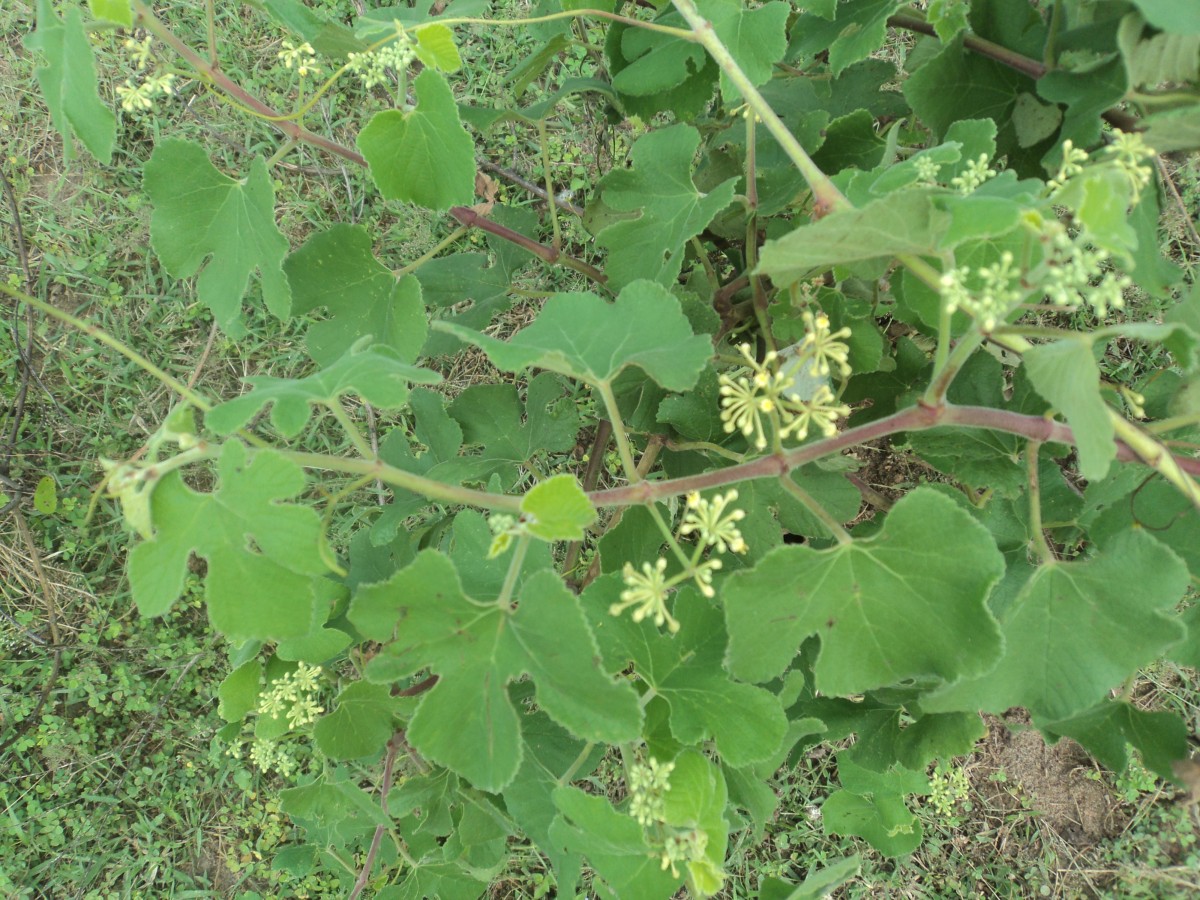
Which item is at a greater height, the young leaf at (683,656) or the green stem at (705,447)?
the green stem at (705,447)

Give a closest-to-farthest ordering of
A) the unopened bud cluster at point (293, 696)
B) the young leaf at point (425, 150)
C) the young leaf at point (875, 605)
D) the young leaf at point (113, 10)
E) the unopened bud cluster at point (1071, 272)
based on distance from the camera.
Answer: the unopened bud cluster at point (1071, 272) → the young leaf at point (875, 605) → the young leaf at point (113, 10) → the young leaf at point (425, 150) → the unopened bud cluster at point (293, 696)

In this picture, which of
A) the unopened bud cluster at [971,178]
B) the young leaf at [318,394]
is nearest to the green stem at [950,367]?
the unopened bud cluster at [971,178]

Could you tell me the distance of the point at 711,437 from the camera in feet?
6.82

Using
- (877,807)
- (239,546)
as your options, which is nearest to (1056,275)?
(239,546)

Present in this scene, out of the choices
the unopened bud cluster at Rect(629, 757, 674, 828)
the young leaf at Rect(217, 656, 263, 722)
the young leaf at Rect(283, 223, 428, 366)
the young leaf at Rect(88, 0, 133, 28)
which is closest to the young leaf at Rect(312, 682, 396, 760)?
the young leaf at Rect(217, 656, 263, 722)

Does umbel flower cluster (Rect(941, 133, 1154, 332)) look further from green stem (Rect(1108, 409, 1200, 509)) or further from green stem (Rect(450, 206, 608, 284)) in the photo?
green stem (Rect(450, 206, 608, 284))

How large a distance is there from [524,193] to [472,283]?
1157 mm

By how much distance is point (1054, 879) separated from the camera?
11.3 feet

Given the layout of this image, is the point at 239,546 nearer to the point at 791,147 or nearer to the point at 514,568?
the point at 514,568

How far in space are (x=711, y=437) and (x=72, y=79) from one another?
148 cm

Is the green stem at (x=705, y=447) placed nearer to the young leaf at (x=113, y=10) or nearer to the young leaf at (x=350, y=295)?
the young leaf at (x=350, y=295)

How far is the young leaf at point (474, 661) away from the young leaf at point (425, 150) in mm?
880

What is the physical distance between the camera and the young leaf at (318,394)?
133 centimetres

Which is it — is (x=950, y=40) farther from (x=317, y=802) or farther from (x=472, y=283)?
(x=317, y=802)
